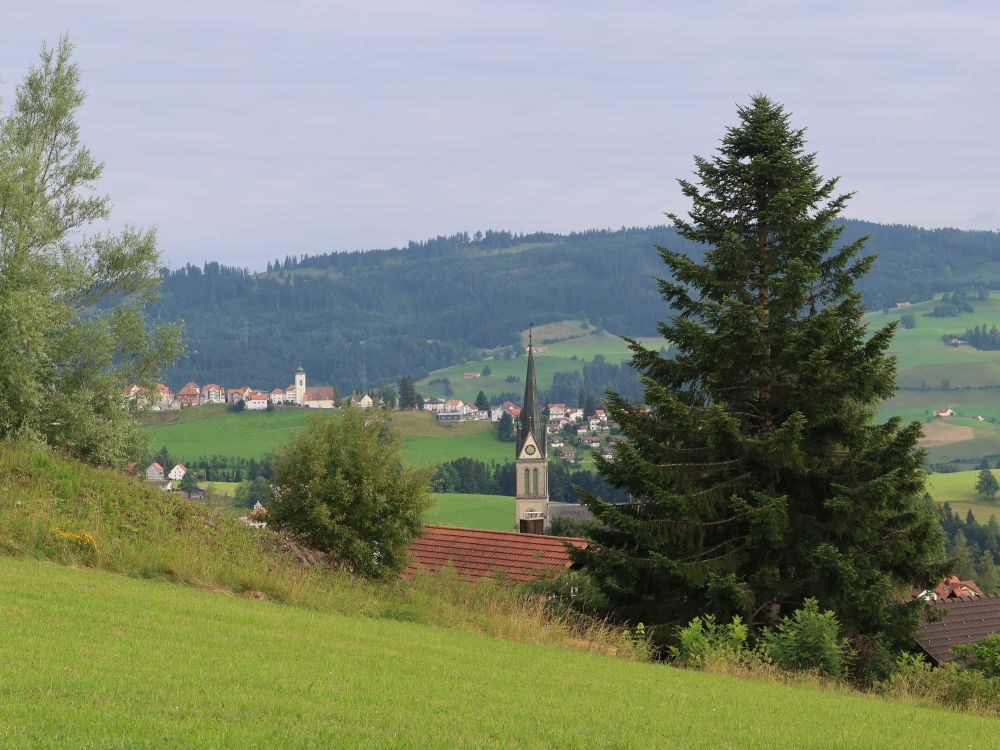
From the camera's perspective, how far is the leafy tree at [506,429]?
624ft

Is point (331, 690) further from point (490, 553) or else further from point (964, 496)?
point (964, 496)

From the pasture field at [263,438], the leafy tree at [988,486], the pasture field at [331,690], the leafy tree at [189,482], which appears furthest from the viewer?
the pasture field at [263,438]

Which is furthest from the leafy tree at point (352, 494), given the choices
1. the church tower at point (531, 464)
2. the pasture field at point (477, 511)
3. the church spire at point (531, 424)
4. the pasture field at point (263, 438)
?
the pasture field at point (263, 438)

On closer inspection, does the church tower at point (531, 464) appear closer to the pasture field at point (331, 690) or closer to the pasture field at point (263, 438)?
the pasture field at point (263, 438)

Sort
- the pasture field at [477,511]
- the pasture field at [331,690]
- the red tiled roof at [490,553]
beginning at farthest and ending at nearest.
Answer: the pasture field at [477,511], the red tiled roof at [490,553], the pasture field at [331,690]

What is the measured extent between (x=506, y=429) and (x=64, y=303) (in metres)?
167

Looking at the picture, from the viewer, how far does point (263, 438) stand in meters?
182

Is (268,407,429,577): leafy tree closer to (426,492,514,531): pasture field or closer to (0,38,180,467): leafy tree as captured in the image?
(0,38,180,467): leafy tree

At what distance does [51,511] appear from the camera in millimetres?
17172

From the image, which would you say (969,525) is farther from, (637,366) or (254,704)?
(254,704)

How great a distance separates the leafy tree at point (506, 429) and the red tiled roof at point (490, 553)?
15681 centimetres

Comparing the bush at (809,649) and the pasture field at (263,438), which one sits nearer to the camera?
the bush at (809,649)

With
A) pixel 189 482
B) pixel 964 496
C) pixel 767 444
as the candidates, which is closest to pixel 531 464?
pixel 189 482

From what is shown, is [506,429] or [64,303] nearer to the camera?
[64,303]
